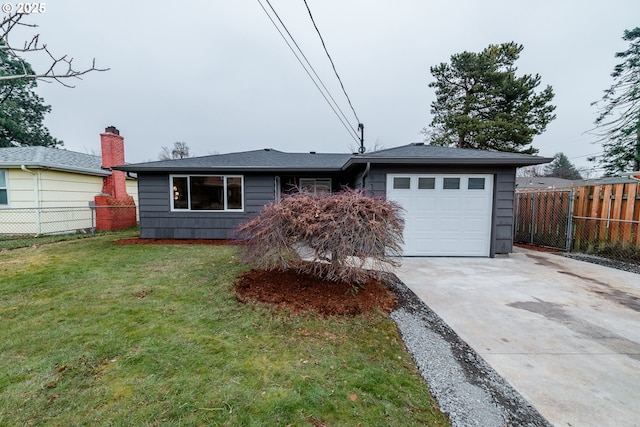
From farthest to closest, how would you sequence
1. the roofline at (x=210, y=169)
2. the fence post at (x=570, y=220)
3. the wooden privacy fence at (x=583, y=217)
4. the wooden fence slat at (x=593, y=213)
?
1. the roofline at (x=210, y=169)
2. the fence post at (x=570, y=220)
3. the wooden fence slat at (x=593, y=213)
4. the wooden privacy fence at (x=583, y=217)

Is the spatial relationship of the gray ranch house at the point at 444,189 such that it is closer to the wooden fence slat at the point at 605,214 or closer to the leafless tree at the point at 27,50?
the wooden fence slat at the point at 605,214

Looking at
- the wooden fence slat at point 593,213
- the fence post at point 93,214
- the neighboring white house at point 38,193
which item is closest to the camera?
the wooden fence slat at point 593,213

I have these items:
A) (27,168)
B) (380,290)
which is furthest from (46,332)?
(27,168)

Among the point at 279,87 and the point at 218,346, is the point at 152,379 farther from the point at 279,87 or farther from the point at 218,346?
the point at 279,87

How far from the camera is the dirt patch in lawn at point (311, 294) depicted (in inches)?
130

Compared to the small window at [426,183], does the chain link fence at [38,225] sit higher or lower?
lower

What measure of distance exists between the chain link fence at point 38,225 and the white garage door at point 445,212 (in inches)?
409

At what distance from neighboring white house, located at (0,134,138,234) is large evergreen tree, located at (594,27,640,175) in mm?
23280

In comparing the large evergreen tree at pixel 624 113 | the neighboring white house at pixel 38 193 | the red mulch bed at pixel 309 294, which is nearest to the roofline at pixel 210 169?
the neighboring white house at pixel 38 193

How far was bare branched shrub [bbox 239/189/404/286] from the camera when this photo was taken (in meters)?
3.30

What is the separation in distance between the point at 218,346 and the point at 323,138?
82.3ft

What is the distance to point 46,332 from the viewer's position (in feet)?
8.70

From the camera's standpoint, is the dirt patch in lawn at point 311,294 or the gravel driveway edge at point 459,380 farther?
the dirt patch in lawn at point 311,294

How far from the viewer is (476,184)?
21.7 ft
